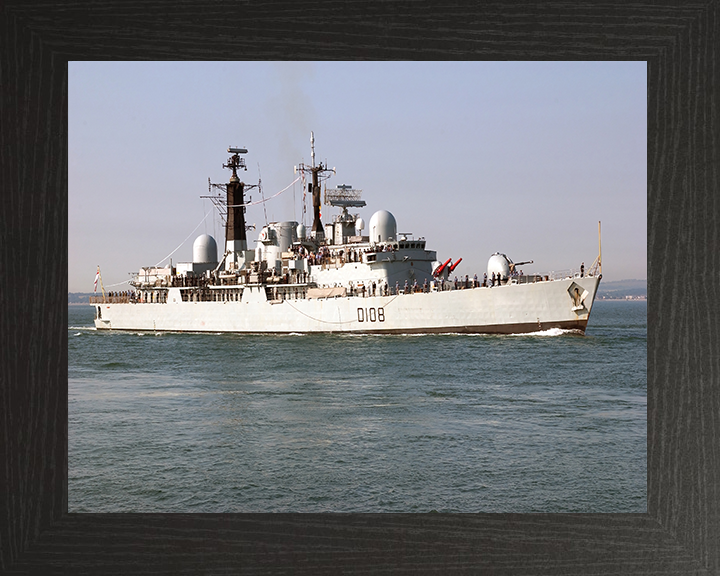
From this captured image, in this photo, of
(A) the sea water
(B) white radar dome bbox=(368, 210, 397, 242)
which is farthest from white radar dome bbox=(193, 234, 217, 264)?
(A) the sea water

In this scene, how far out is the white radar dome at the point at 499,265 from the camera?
70.7 ft

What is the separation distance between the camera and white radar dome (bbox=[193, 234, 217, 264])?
33.0 meters

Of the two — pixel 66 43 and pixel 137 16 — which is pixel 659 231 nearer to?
pixel 137 16

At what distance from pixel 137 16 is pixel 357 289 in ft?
72.4

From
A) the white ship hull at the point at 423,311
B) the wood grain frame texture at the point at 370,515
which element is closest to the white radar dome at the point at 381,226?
the white ship hull at the point at 423,311

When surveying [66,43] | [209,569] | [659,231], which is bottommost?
[209,569]

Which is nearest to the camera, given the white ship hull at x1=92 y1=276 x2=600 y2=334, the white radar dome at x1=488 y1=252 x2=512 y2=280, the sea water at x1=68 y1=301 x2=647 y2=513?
the sea water at x1=68 y1=301 x2=647 y2=513

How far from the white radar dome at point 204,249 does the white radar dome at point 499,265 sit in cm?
1536

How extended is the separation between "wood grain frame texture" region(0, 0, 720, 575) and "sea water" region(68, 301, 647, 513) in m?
4.09

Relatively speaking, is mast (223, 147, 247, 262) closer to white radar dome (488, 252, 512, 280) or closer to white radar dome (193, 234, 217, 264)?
white radar dome (193, 234, 217, 264)

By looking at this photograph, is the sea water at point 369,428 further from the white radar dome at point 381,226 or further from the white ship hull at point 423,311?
the white radar dome at point 381,226

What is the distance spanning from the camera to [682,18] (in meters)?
1.82

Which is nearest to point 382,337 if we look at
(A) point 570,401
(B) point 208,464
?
(A) point 570,401

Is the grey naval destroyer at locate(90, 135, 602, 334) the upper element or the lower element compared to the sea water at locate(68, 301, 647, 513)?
upper
